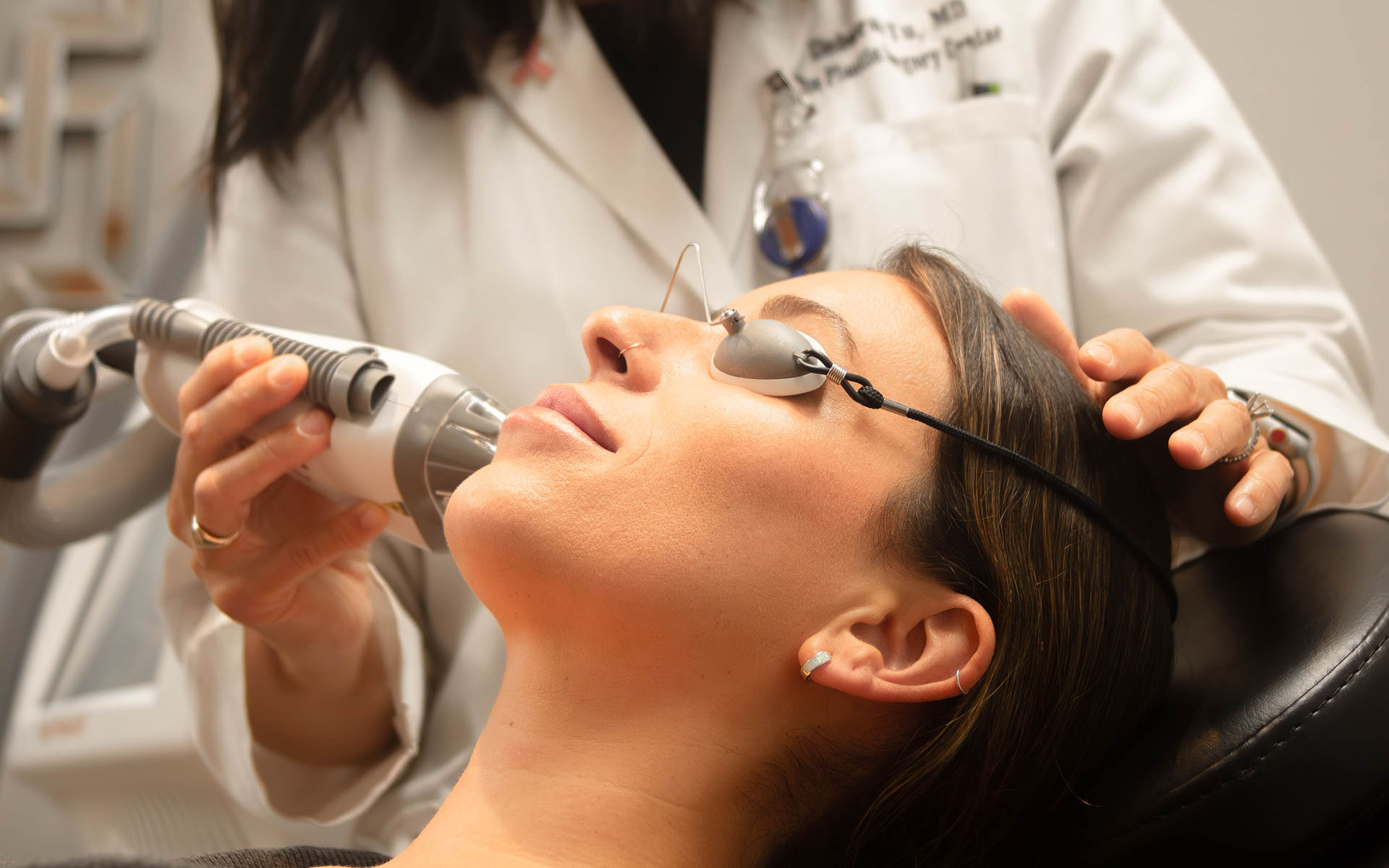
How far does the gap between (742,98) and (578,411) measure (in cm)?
63

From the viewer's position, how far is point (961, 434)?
784 millimetres

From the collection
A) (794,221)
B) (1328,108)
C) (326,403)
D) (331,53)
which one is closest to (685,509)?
(326,403)

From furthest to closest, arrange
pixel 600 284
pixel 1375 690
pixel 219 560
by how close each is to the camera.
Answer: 1. pixel 600 284
2. pixel 219 560
3. pixel 1375 690

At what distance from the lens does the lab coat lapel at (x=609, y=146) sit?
121 centimetres

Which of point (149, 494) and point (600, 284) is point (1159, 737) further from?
point (149, 494)

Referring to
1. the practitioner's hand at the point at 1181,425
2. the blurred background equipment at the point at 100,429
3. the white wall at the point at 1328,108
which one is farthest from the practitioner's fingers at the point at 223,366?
the white wall at the point at 1328,108

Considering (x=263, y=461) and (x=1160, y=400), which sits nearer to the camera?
(x=1160, y=400)

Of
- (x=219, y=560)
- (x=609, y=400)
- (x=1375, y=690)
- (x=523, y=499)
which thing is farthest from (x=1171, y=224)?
(x=219, y=560)

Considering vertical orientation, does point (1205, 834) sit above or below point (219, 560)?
above

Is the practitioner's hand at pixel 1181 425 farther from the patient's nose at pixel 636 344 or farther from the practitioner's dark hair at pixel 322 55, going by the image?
the practitioner's dark hair at pixel 322 55

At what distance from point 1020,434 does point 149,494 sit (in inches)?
38.5

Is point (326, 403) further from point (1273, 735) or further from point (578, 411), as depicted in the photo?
point (1273, 735)

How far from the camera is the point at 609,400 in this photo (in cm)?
83

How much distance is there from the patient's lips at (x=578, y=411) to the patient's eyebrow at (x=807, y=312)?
19cm
